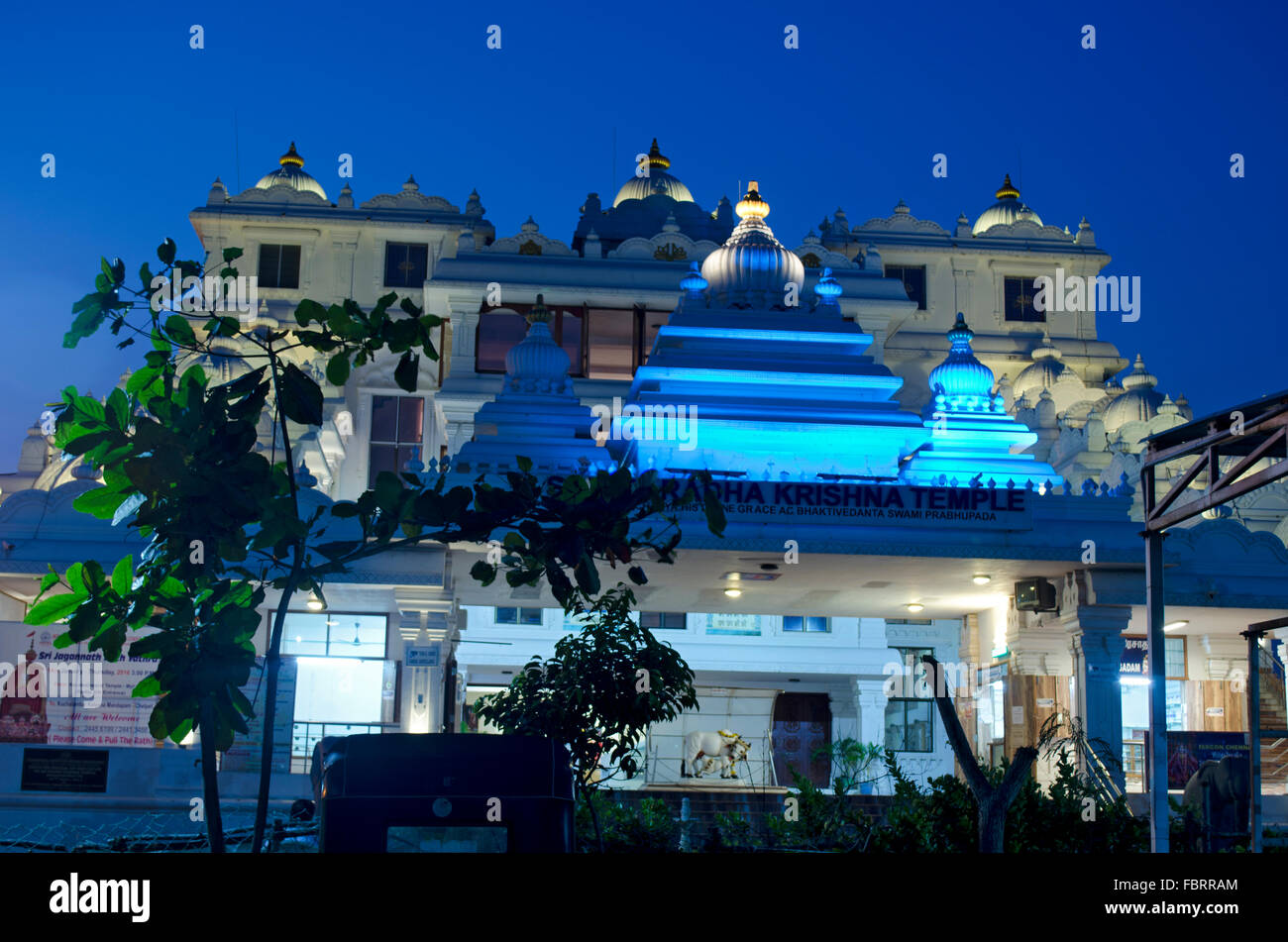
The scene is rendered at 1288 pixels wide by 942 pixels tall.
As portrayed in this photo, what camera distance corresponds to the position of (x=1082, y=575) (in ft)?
66.5

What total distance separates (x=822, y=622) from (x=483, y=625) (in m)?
9.21

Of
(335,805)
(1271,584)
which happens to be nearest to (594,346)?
(1271,584)

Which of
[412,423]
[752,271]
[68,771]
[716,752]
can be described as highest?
[752,271]

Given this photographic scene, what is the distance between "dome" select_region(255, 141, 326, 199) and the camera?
44219mm

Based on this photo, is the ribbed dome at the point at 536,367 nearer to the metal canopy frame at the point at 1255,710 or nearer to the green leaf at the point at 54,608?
the metal canopy frame at the point at 1255,710

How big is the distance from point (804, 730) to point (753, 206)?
17.3 metres

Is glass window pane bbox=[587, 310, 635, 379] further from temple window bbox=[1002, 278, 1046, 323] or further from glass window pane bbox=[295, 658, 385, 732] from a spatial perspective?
temple window bbox=[1002, 278, 1046, 323]

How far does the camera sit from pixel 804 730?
38.4 meters

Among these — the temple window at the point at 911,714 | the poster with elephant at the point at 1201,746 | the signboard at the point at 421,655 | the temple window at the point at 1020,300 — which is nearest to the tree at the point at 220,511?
the poster with elephant at the point at 1201,746

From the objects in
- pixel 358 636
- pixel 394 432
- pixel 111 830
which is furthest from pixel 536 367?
pixel 394 432

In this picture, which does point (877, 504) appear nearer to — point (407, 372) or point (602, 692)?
point (602, 692)

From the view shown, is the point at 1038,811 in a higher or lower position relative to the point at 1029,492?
lower

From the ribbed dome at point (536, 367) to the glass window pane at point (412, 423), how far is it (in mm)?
11582
